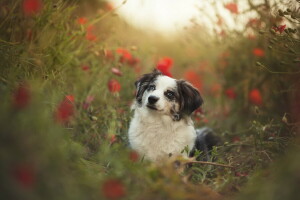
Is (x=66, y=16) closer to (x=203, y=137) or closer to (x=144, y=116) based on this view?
(x=144, y=116)

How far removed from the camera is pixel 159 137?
15.0ft

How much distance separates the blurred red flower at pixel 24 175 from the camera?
1896mm

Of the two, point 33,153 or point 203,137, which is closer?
point 33,153

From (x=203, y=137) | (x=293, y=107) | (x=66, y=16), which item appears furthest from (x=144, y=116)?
(x=293, y=107)

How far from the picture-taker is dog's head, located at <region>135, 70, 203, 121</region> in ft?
14.2

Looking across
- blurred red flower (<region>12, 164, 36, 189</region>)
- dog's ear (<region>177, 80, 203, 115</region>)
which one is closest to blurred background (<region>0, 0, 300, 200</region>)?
blurred red flower (<region>12, 164, 36, 189</region>)

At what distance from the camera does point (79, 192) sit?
89.4 inches

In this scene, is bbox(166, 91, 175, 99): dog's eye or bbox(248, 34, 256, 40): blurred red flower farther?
bbox(248, 34, 256, 40): blurred red flower

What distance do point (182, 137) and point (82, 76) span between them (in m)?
1.77

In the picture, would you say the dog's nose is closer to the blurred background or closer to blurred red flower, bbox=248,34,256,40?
the blurred background

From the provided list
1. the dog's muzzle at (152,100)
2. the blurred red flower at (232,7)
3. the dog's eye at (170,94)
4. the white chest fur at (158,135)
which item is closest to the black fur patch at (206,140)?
the white chest fur at (158,135)

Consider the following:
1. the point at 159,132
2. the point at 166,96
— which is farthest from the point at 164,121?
the point at 166,96

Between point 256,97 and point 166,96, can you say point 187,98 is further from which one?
point 256,97

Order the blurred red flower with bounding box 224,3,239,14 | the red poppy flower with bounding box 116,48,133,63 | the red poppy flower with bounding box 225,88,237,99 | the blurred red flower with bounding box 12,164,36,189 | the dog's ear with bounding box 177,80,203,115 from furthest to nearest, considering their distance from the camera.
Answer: the red poppy flower with bounding box 225,88,237,99 < the blurred red flower with bounding box 224,3,239,14 < the red poppy flower with bounding box 116,48,133,63 < the dog's ear with bounding box 177,80,203,115 < the blurred red flower with bounding box 12,164,36,189
